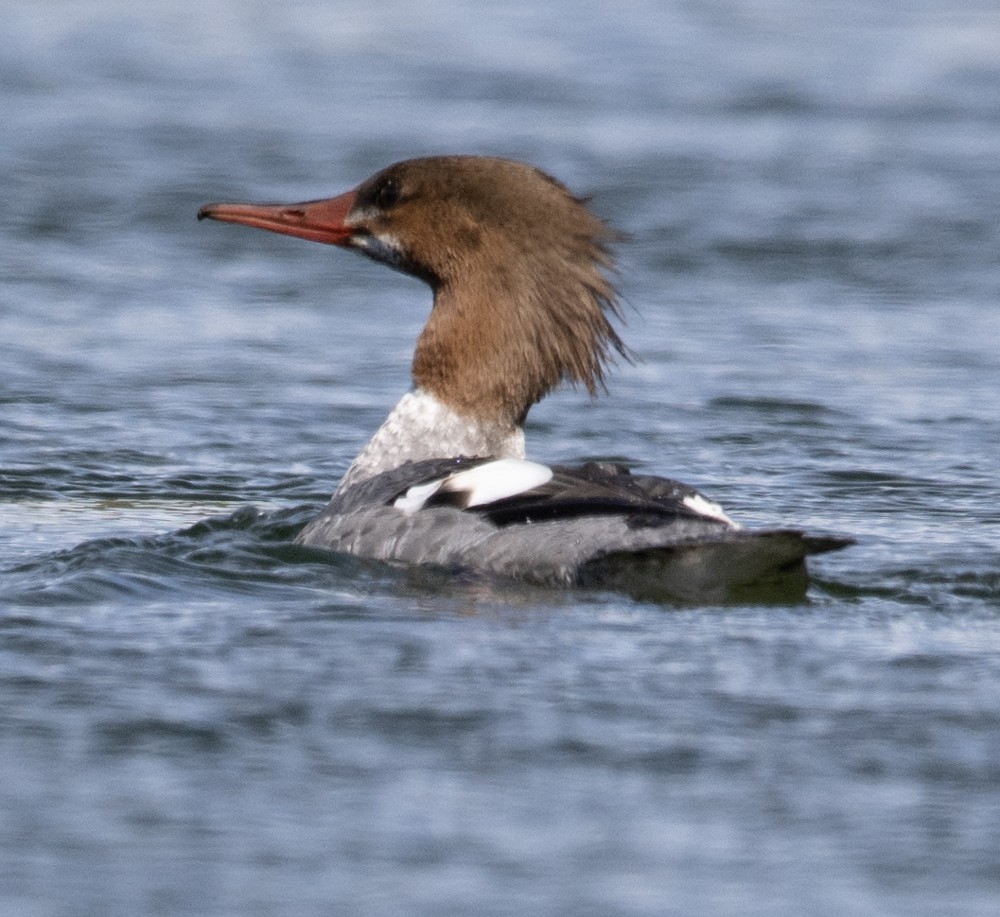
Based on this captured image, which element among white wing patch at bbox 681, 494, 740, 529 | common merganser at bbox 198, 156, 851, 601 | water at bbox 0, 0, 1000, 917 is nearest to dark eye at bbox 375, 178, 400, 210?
common merganser at bbox 198, 156, 851, 601

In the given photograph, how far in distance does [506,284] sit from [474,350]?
0.85ft

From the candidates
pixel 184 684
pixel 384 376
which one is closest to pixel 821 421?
pixel 384 376

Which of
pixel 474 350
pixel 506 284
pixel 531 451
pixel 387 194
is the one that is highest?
pixel 387 194

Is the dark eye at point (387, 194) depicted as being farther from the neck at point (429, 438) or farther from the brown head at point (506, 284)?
the neck at point (429, 438)

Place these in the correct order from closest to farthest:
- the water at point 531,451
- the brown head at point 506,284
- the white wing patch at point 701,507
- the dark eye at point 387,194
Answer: the water at point 531,451, the white wing patch at point 701,507, the brown head at point 506,284, the dark eye at point 387,194

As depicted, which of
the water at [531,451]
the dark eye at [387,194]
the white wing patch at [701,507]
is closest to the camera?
the water at [531,451]

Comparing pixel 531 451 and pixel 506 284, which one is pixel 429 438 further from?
pixel 531 451

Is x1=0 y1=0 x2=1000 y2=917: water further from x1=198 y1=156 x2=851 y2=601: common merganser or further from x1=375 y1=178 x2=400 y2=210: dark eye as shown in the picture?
x1=375 y1=178 x2=400 y2=210: dark eye

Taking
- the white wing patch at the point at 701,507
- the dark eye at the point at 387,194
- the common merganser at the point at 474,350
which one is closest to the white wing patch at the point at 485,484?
the common merganser at the point at 474,350

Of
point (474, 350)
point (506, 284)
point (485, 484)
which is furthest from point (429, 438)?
point (485, 484)

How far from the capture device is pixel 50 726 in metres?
5.59

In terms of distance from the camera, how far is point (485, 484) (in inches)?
278

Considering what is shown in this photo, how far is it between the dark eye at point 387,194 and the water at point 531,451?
116cm

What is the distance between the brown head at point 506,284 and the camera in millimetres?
7676
